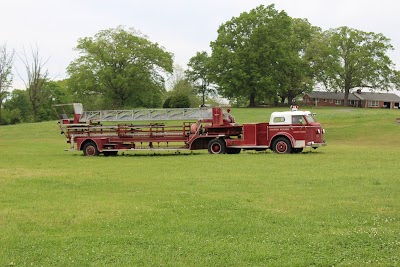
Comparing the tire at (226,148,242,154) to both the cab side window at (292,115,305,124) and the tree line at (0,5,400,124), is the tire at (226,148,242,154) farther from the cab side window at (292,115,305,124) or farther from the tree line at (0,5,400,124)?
the tree line at (0,5,400,124)

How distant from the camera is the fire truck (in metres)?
23.4

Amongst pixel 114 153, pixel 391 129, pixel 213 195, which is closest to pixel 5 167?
pixel 114 153

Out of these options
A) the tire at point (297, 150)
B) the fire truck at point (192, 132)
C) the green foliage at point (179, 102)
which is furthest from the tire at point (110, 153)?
the green foliage at point (179, 102)

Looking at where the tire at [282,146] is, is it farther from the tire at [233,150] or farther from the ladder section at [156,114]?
the ladder section at [156,114]

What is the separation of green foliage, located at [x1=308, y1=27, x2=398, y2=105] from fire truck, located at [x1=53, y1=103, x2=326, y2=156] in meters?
65.2

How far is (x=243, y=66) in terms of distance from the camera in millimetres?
77500

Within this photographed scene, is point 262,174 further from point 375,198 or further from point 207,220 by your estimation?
point 207,220

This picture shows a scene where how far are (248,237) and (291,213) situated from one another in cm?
186

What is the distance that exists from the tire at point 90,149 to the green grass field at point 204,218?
9.90 metres

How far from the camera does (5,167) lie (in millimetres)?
18234

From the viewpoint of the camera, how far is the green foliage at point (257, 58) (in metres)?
77.0

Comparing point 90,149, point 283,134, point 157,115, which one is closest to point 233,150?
point 283,134

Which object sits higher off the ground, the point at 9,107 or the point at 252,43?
the point at 252,43

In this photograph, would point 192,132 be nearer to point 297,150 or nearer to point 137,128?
point 137,128
